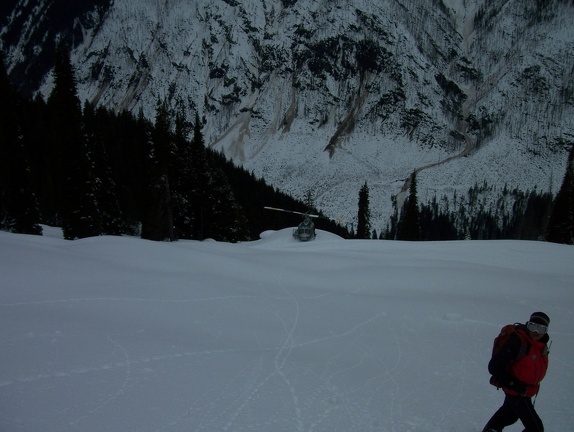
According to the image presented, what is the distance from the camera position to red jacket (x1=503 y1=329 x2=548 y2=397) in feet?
12.8

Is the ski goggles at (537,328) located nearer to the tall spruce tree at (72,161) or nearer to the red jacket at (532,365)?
the red jacket at (532,365)

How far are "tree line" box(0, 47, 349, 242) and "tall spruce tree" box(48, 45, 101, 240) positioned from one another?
0.07m

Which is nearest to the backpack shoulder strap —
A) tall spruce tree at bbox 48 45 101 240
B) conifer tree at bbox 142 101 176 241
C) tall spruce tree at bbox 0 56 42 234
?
tall spruce tree at bbox 48 45 101 240

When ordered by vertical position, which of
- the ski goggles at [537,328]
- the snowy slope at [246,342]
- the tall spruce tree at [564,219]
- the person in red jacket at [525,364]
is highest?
the tall spruce tree at [564,219]

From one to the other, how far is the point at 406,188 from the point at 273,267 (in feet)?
473

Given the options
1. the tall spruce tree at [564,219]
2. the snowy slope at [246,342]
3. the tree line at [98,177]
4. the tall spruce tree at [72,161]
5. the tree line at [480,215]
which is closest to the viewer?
the snowy slope at [246,342]

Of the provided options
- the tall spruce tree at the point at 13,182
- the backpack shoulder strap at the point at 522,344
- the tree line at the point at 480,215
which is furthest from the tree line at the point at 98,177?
the tree line at the point at 480,215

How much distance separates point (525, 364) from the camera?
392cm

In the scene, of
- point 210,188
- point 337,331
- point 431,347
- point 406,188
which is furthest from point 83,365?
point 406,188

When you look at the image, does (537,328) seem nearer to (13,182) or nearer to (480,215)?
(13,182)

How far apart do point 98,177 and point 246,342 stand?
96.6ft

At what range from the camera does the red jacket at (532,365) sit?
3902mm

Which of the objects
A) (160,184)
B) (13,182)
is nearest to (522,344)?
(160,184)

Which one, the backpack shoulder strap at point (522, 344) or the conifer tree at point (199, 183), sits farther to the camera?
the conifer tree at point (199, 183)
